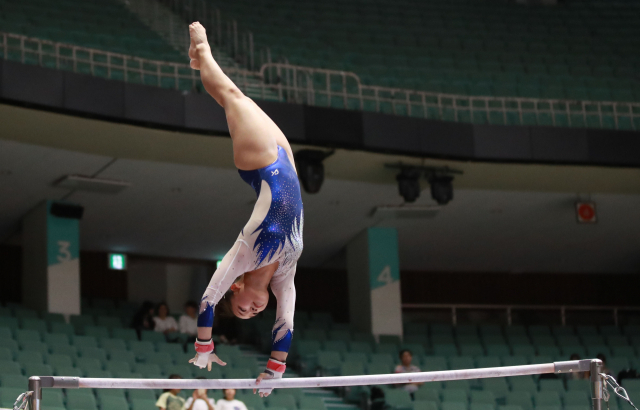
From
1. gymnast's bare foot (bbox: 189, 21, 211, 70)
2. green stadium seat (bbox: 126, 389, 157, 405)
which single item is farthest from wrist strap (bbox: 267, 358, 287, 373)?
green stadium seat (bbox: 126, 389, 157, 405)

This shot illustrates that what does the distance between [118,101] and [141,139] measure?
2.90 feet

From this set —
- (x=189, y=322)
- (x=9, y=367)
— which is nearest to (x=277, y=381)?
(x=9, y=367)

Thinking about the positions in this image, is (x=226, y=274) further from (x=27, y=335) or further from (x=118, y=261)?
(x=118, y=261)

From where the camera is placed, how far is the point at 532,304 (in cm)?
1819

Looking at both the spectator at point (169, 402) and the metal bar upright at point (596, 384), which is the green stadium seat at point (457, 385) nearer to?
the spectator at point (169, 402)

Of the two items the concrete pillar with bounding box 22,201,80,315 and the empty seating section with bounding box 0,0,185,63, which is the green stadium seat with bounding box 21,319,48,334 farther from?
the empty seating section with bounding box 0,0,185,63

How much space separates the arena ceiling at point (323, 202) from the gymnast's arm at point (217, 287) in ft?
20.1

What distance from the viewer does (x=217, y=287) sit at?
454 centimetres

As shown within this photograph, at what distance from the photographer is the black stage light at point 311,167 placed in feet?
36.3

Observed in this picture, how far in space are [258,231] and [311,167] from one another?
6.69 meters

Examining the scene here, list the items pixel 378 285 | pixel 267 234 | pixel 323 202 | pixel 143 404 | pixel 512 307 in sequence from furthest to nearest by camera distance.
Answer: pixel 512 307, pixel 378 285, pixel 323 202, pixel 143 404, pixel 267 234

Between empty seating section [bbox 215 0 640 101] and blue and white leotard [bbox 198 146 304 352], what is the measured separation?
8996 mm

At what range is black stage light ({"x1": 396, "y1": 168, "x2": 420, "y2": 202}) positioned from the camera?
38.6ft

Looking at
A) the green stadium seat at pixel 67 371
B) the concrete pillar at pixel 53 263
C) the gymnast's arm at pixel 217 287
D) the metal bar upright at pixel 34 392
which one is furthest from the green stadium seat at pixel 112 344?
the gymnast's arm at pixel 217 287
